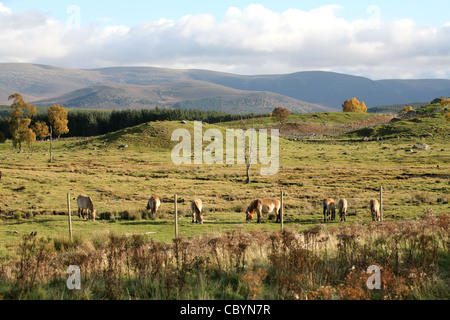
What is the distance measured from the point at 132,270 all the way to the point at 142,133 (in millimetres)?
80004

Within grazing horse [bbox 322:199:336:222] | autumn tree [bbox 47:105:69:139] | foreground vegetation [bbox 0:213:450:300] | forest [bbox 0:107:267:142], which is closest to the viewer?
foreground vegetation [bbox 0:213:450:300]

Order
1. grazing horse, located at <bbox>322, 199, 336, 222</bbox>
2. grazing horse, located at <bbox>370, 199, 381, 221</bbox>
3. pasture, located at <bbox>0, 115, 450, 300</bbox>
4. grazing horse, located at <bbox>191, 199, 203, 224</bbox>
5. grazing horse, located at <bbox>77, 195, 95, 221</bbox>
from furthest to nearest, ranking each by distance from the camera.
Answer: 1. grazing horse, located at <bbox>77, 195, 95, 221</bbox>
2. grazing horse, located at <bbox>322, 199, 336, 222</bbox>
3. grazing horse, located at <bbox>191, 199, 203, 224</bbox>
4. grazing horse, located at <bbox>370, 199, 381, 221</bbox>
5. pasture, located at <bbox>0, 115, 450, 300</bbox>

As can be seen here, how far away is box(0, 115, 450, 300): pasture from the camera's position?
2281cm

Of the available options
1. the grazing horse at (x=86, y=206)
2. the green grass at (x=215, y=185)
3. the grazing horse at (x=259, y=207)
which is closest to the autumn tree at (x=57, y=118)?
the green grass at (x=215, y=185)

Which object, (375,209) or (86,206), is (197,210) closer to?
(86,206)

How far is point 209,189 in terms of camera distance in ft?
129

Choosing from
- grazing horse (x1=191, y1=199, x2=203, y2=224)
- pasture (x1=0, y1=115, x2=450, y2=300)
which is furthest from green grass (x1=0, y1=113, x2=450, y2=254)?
grazing horse (x1=191, y1=199, x2=203, y2=224)

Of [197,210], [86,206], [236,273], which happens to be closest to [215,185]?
[197,210]

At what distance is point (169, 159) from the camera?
68.2 metres

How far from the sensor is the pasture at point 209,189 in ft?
74.8

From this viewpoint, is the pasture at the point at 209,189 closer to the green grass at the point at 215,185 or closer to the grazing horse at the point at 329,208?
the green grass at the point at 215,185

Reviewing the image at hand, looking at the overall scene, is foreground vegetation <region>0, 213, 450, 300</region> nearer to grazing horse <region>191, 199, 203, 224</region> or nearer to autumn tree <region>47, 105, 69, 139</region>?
grazing horse <region>191, 199, 203, 224</region>
